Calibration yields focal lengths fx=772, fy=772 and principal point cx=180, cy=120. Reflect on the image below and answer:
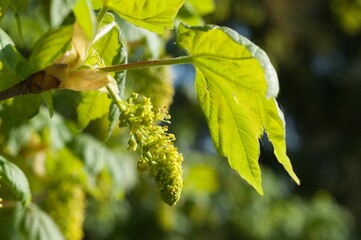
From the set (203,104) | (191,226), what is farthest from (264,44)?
(203,104)

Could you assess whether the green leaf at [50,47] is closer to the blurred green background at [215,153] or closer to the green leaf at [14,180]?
the green leaf at [14,180]

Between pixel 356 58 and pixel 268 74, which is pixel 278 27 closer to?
pixel 356 58

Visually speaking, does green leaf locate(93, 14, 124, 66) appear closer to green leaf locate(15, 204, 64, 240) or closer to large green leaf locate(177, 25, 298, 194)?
large green leaf locate(177, 25, 298, 194)

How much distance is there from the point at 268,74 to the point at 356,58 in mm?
10456

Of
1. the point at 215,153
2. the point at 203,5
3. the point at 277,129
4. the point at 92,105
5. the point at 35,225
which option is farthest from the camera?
the point at 215,153

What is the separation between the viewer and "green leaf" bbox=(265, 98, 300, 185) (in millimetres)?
1256

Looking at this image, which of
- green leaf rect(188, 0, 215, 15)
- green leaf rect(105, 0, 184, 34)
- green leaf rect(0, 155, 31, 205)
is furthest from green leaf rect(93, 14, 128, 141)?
green leaf rect(188, 0, 215, 15)

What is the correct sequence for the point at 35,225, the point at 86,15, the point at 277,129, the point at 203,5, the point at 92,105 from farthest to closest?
the point at 35,225 → the point at 203,5 → the point at 92,105 → the point at 277,129 → the point at 86,15

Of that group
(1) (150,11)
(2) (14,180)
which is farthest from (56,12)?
(2) (14,180)

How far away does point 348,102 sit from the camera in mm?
10820

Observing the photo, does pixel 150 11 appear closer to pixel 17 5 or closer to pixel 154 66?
pixel 154 66

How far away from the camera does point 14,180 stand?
5.31 feet

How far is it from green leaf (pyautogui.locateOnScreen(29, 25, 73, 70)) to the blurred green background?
1.16 ft

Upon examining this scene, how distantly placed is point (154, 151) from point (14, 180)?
18.0 inches
